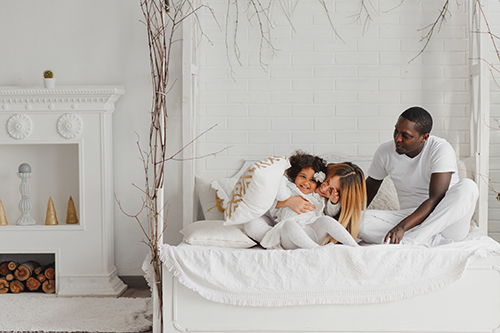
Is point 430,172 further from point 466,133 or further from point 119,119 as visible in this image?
point 119,119

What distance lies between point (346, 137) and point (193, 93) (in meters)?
1.05

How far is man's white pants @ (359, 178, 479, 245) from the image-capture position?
3547 mm

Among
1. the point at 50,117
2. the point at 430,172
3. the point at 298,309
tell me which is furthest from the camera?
the point at 50,117

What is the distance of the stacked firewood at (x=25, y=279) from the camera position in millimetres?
4621

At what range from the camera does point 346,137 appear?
4703mm

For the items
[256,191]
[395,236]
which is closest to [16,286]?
[256,191]

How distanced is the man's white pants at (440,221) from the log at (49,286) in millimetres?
2129

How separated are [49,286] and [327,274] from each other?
214 cm

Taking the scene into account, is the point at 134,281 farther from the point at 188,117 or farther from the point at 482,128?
the point at 482,128

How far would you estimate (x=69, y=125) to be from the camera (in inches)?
179

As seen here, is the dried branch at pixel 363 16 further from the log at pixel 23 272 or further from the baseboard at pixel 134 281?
the log at pixel 23 272

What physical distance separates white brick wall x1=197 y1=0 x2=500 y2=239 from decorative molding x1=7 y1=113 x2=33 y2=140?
3.65 feet

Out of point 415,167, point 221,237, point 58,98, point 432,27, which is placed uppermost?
point 432,27

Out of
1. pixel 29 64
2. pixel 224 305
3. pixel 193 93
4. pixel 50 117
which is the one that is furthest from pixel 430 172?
pixel 29 64
